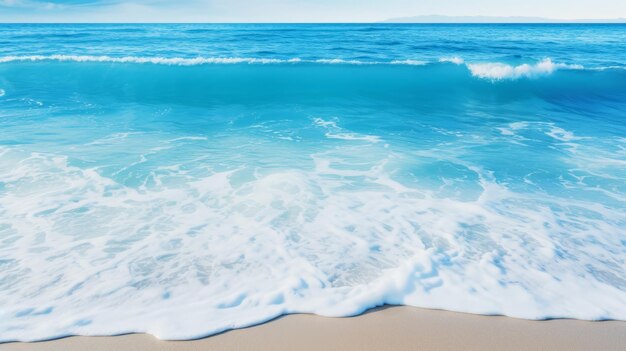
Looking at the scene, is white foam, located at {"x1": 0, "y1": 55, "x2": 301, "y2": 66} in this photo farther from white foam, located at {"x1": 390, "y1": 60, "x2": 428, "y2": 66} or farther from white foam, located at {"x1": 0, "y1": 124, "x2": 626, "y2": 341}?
white foam, located at {"x1": 0, "y1": 124, "x2": 626, "y2": 341}

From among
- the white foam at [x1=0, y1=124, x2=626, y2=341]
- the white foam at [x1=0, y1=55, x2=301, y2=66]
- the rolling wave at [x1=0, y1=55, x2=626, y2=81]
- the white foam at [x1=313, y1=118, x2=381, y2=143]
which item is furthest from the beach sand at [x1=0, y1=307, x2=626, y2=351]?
the white foam at [x1=0, y1=55, x2=301, y2=66]

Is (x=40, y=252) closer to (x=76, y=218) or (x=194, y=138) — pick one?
(x=76, y=218)

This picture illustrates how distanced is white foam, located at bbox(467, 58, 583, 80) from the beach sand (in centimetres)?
1305

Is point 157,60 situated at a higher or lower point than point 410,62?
higher

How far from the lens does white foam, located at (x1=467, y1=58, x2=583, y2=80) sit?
14141mm

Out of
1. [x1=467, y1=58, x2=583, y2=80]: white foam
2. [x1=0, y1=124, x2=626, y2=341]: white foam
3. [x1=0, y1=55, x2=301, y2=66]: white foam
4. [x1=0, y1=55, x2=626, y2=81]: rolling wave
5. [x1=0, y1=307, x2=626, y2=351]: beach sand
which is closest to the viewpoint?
[x1=0, y1=307, x2=626, y2=351]: beach sand

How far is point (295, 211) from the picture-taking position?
14.6 feet

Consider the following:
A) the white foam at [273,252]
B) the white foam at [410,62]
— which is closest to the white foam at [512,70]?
the white foam at [410,62]

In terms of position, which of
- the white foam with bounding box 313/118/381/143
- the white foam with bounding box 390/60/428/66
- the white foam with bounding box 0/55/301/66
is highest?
the white foam with bounding box 0/55/301/66

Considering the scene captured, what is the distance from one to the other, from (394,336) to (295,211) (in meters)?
2.09

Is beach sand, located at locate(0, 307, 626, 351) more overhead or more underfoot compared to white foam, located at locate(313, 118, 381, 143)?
more overhead

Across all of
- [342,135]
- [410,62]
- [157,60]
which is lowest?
[342,135]

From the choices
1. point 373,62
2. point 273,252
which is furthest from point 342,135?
point 373,62

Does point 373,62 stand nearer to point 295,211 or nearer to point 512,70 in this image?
point 512,70
